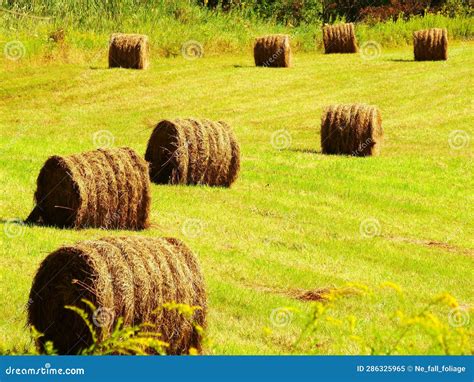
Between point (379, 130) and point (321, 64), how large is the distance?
1374 centimetres

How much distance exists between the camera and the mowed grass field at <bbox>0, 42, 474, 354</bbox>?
13070 millimetres

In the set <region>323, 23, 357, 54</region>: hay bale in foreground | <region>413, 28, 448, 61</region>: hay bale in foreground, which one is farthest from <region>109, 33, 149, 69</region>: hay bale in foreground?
<region>413, 28, 448, 61</region>: hay bale in foreground

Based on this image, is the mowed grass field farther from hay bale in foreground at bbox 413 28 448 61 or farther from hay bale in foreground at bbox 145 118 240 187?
hay bale in foreground at bbox 413 28 448 61

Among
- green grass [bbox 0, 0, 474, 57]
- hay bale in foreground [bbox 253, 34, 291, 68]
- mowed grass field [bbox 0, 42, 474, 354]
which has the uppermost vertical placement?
green grass [bbox 0, 0, 474, 57]

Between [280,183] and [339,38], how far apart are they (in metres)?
21.1

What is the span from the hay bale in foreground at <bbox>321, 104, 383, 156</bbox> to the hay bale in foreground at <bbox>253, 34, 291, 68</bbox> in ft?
41.1

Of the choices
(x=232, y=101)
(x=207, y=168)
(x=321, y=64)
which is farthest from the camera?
(x=321, y=64)

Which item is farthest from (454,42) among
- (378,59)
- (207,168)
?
(207,168)

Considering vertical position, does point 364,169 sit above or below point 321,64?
below

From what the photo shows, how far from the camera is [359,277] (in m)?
15.0

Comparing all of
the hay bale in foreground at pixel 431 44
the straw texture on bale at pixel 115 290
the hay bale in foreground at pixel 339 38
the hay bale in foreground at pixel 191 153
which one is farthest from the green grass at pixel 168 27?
the straw texture on bale at pixel 115 290

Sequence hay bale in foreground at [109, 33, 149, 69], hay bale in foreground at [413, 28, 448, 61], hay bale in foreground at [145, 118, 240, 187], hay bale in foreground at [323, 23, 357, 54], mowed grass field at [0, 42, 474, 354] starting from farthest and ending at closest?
hay bale in foreground at [323, 23, 357, 54]
hay bale in foreground at [413, 28, 448, 61]
hay bale in foreground at [109, 33, 149, 69]
hay bale in foreground at [145, 118, 240, 187]
mowed grass field at [0, 42, 474, 354]
